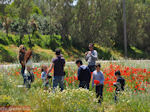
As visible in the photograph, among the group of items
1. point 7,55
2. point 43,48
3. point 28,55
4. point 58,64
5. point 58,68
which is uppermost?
point 28,55

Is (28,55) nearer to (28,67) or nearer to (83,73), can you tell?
(28,67)

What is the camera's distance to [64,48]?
28.8 metres

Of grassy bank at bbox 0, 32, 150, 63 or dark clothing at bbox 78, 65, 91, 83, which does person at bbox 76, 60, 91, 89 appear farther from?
grassy bank at bbox 0, 32, 150, 63

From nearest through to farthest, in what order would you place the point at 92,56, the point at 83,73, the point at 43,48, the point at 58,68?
1. the point at 83,73
2. the point at 58,68
3. the point at 92,56
4. the point at 43,48

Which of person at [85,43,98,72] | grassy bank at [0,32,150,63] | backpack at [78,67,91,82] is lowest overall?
grassy bank at [0,32,150,63]

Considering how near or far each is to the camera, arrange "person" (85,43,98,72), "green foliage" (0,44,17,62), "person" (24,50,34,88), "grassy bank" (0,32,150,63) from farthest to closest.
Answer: "grassy bank" (0,32,150,63), "green foliage" (0,44,17,62), "person" (85,43,98,72), "person" (24,50,34,88)

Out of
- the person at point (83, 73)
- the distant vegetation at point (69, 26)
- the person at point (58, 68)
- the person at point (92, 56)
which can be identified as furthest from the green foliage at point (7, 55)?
the person at point (83, 73)

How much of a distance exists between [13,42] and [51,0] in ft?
20.6

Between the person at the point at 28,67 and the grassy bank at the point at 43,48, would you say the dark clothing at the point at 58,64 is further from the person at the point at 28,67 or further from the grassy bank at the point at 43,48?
the grassy bank at the point at 43,48

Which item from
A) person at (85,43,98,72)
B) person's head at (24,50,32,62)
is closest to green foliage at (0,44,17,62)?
person's head at (24,50,32,62)

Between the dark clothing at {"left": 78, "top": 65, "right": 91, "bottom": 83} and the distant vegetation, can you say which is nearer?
the dark clothing at {"left": 78, "top": 65, "right": 91, "bottom": 83}

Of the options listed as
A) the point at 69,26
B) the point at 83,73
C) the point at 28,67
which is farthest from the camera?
the point at 69,26

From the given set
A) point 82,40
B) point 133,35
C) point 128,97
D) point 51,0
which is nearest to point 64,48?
point 82,40

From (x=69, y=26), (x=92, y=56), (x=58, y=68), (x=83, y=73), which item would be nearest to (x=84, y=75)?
(x=83, y=73)
